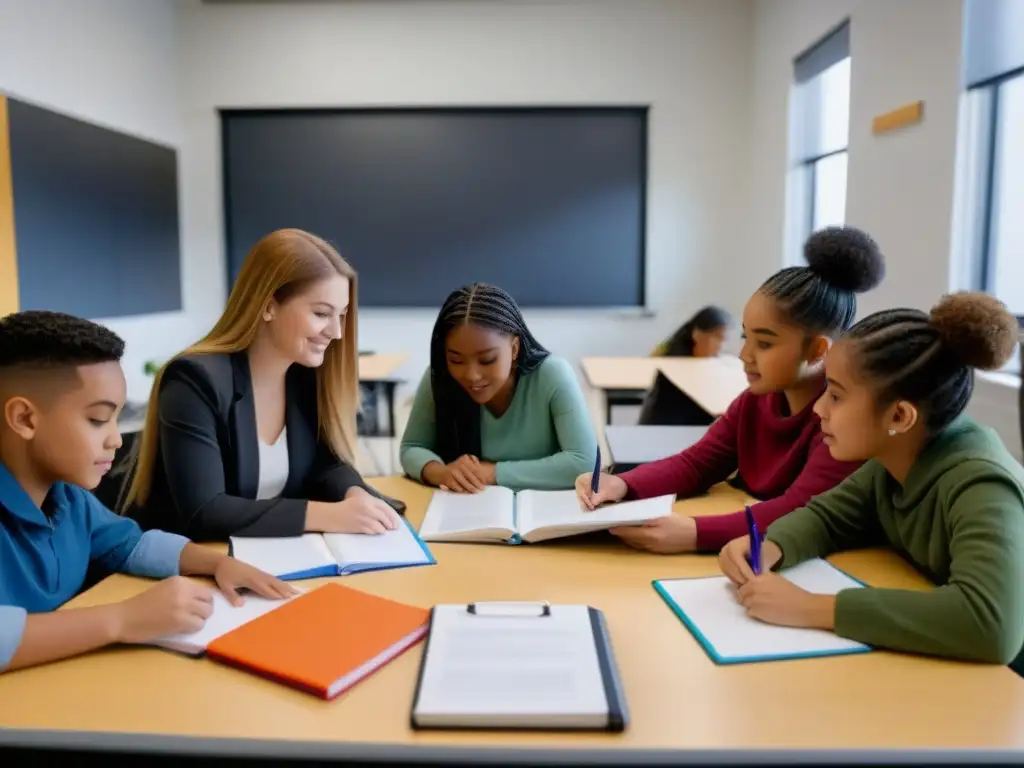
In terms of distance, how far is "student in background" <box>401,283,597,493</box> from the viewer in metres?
1.80

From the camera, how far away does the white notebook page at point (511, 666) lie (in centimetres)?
85

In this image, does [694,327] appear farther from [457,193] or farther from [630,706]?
[630,706]

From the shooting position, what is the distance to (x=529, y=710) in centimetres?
84

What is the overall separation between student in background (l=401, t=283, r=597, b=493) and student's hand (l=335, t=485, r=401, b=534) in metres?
0.29

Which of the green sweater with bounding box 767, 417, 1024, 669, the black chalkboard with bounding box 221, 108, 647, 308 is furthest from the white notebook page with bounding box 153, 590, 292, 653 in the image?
the black chalkboard with bounding box 221, 108, 647, 308

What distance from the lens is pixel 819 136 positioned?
186 inches

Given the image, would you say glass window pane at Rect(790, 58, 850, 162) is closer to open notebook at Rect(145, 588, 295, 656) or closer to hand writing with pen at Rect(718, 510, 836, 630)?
hand writing with pen at Rect(718, 510, 836, 630)

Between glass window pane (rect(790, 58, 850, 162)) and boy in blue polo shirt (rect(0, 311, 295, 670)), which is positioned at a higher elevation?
glass window pane (rect(790, 58, 850, 162))

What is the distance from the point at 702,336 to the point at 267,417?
122 inches

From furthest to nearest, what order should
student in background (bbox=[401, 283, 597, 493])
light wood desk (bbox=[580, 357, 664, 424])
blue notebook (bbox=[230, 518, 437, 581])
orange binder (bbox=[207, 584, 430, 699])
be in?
1. light wood desk (bbox=[580, 357, 664, 424])
2. student in background (bbox=[401, 283, 597, 493])
3. blue notebook (bbox=[230, 518, 437, 581])
4. orange binder (bbox=[207, 584, 430, 699])

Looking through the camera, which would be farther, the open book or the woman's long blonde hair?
the woman's long blonde hair

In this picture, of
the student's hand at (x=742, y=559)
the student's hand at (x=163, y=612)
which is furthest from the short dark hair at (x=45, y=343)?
the student's hand at (x=742, y=559)

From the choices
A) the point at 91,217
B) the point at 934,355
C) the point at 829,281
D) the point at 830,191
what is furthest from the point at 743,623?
the point at 91,217

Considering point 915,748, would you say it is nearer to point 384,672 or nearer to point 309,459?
point 384,672
